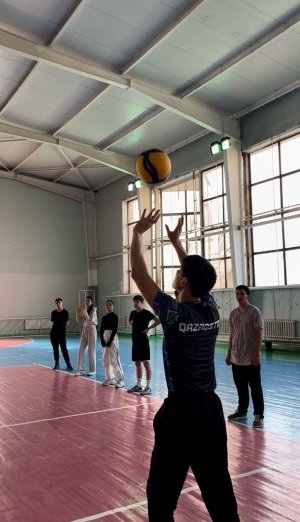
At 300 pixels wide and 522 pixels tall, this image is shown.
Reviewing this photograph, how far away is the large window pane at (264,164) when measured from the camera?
16466 mm

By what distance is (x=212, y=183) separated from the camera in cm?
1923

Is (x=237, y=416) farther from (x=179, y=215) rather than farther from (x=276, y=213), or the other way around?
(x=179, y=215)

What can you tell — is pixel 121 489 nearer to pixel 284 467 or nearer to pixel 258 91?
pixel 284 467

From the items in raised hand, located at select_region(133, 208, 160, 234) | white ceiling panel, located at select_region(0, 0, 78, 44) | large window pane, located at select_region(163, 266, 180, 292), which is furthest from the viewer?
large window pane, located at select_region(163, 266, 180, 292)

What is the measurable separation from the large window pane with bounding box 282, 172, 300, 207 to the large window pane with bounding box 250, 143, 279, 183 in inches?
23.7

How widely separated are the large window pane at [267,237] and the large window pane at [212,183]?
9.22ft

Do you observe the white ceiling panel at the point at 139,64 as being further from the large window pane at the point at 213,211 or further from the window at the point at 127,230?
the window at the point at 127,230

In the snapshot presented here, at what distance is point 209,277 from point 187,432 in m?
0.82

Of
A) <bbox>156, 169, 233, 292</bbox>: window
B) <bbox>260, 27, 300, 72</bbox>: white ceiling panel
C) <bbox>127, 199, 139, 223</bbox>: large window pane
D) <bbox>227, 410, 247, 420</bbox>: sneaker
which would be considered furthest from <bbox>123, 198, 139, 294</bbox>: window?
<bbox>227, 410, 247, 420</bbox>: sneaker

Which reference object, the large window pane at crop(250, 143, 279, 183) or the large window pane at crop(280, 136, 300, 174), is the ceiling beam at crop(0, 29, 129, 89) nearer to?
the large window pane at crop(250, 143, 279, 183)

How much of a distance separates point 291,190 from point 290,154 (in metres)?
1.32

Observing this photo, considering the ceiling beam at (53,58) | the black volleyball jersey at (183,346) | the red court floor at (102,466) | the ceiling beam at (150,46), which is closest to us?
the black volleyball jersey at (183,346)

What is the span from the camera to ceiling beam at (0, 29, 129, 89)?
39.6 feet

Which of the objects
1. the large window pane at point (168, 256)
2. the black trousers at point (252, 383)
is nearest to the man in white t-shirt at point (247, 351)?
the black trousers at point (252, 383)
